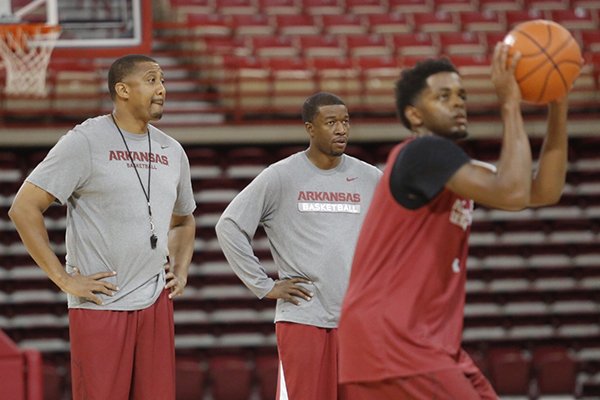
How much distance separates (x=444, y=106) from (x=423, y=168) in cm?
27

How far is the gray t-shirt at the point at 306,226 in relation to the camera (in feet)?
16.6

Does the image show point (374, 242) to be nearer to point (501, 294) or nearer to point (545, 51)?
point (545, 51)

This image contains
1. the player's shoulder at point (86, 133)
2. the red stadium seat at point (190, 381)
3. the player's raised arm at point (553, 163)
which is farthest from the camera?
the red stadium seat at point (190, 381)

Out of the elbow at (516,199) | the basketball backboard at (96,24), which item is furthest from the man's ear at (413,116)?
the basketball backboard at (96,24)

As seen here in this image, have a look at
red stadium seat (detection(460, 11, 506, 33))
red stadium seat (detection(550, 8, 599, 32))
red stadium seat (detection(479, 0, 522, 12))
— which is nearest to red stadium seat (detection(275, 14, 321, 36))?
red stadium seat (detection(460, 11, 506, 33))

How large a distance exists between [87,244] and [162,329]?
47 centimetres

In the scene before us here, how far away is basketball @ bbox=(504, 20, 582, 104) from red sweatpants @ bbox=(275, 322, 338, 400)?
Result: 6.16 ft

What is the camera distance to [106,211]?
15.1ft

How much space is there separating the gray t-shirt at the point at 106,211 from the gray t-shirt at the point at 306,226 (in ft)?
2.10

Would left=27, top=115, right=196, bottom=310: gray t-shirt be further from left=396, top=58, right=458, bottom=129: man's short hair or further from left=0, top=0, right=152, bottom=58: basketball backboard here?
left=0, top=0, right=152, bottom=58: basketball backboard

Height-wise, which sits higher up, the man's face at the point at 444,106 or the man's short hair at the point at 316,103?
the man's face at the point at 444,106

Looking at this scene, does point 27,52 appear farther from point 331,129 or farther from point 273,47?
point 331,129

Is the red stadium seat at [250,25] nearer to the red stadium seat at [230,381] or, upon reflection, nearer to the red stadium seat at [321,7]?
the red stadium seat at [321,7]

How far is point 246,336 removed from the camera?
38.1ft
